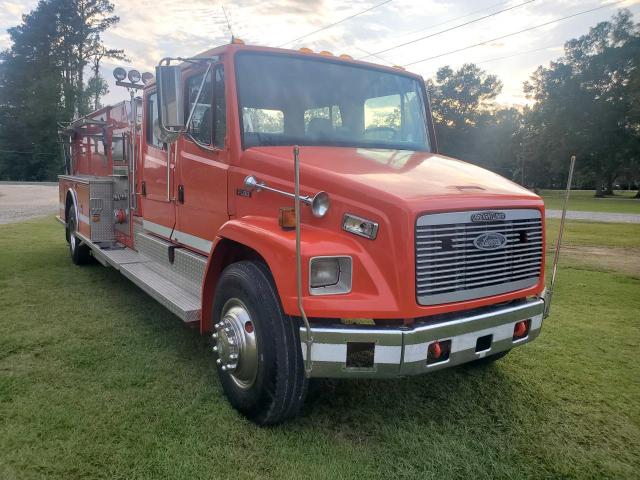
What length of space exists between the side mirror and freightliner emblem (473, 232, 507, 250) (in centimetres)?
223

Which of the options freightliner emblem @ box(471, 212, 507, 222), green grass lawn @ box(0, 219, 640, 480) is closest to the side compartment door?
green grass lawn @ box(0, 219, 640, 480)

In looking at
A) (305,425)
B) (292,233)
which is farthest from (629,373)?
(292,233)

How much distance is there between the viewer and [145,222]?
18.1 feet

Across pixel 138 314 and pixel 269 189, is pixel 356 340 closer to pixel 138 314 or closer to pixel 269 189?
pixel 269 189

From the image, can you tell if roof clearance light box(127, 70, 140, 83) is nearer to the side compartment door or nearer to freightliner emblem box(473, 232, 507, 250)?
the side compartment door

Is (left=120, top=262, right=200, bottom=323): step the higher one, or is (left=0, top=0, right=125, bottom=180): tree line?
(left=0, top=0, right=125, bottom=180): tree line

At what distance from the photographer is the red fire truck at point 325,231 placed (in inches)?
104

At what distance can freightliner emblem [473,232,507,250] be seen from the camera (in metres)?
2.87

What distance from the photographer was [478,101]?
190 feet

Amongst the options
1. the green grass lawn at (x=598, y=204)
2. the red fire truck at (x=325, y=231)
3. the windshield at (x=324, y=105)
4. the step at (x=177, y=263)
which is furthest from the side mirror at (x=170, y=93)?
the green grass lawn at (x=598, y=204)

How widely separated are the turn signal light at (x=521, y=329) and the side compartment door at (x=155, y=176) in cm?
315

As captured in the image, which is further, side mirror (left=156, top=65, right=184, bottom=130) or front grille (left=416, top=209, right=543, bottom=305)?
side mirror (left=156, top=65, right=184, bottom=130)

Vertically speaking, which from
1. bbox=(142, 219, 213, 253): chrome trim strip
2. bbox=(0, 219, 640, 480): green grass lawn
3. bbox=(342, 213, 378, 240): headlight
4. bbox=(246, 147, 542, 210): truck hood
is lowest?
bbox=(0, 219, 640, 480): green grass lawn

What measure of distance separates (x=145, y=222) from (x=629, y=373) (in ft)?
16.1
